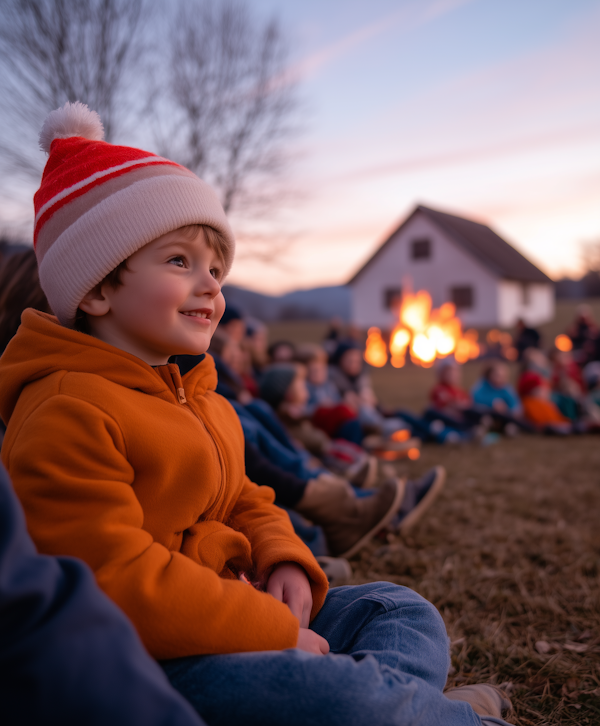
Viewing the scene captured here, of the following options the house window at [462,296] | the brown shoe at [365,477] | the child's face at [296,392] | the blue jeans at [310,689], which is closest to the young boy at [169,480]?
the blue jeans at [310,689]

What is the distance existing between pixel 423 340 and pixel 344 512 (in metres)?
12.0

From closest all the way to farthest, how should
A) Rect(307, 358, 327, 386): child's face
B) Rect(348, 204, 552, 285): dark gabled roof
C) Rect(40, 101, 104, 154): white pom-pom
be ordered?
Rect(40, 101, 104, 154): white pom-pom → Rect(307, 358, 327, 386): child's face → Rect(348, 204, 552, 285): dark gabled roof

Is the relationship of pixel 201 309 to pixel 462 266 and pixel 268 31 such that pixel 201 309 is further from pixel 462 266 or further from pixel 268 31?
pixel 462 266

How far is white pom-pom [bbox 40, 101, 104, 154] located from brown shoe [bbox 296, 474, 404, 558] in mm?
1941

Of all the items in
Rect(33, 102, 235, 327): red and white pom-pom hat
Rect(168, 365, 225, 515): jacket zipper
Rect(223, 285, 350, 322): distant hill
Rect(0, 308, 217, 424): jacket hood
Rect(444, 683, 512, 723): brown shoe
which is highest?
Rect(223, 285, 350, 322): distant hill

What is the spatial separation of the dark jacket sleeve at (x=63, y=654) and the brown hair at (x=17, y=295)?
144 centimetres

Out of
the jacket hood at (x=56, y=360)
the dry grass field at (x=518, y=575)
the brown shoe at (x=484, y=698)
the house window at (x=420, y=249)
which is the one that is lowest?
the dry grass field at (x=518, y=575)

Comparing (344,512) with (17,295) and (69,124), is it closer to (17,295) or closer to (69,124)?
(17,295)

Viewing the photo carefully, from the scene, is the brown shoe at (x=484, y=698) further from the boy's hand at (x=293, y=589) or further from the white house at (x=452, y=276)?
the white house at (x=452, y=276)

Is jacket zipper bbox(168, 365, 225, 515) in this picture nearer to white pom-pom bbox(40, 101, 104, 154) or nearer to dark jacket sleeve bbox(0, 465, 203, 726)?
dark jacket sleeve bbox(0, 465, 203, 726)

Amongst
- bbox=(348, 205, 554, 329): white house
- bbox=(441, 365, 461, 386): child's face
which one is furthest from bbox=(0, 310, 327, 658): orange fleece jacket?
bbox=(348, 205, 554, 329): white house

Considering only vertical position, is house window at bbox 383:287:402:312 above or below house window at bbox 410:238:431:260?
below

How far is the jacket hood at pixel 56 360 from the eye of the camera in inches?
47.4

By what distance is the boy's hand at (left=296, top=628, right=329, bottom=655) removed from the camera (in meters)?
1.16
